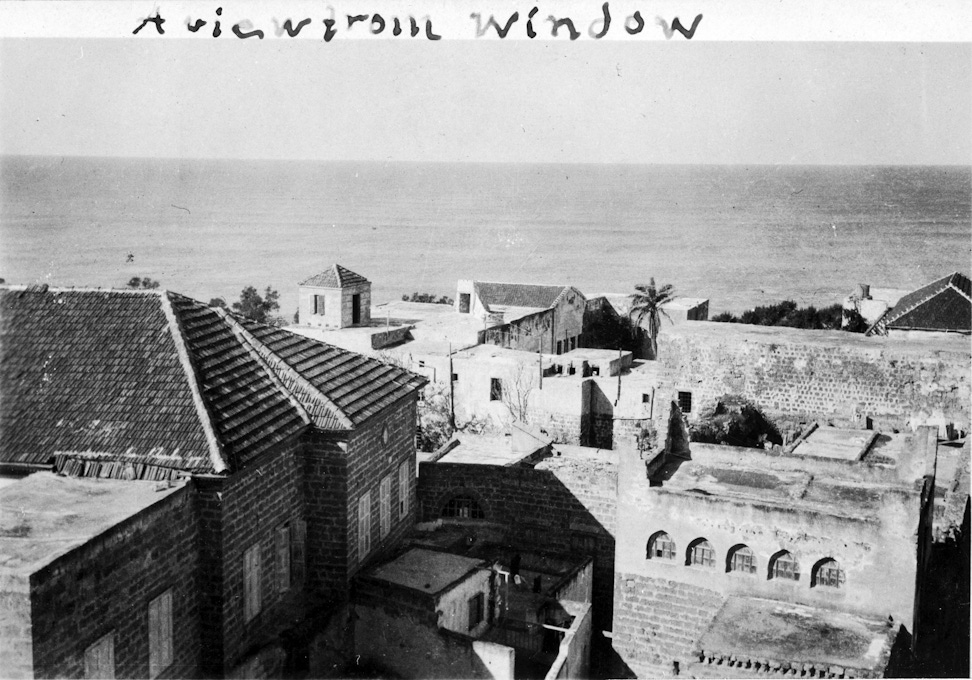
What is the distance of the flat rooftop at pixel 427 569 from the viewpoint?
17281 mm

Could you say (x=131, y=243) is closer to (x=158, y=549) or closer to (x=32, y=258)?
(x=32, y=258)

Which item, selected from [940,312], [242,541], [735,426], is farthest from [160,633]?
[940,312]

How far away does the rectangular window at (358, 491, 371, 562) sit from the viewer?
18.2 m

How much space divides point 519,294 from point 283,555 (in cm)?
3519

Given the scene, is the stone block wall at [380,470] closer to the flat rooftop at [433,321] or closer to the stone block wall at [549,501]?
the stone block wall at [549,501]

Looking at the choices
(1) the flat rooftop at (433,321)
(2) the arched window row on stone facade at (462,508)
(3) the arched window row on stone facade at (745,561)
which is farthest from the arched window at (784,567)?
(1) the flat rooftop at (433,321)

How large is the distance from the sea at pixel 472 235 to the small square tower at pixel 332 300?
30126 millimetres

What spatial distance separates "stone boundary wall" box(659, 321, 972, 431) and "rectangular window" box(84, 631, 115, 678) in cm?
2681

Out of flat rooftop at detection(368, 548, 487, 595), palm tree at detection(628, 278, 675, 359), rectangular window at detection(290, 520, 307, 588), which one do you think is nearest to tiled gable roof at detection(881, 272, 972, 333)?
palm tree at detection(628, 278, 675, 359)

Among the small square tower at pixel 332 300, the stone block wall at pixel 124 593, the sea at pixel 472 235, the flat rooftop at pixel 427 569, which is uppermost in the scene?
the sea at pixel 472 235

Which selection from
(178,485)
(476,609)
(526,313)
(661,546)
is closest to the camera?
(178,485)

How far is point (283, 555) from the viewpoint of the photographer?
16719 mm

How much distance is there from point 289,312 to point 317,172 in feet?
380

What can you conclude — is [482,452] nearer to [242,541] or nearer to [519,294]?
[242,541]
